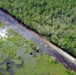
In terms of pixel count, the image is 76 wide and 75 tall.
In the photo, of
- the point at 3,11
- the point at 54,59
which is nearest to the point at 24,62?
the point at 54,59

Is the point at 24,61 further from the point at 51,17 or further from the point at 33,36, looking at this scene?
the point at 51,17

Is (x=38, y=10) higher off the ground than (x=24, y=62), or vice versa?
(x=38, y=10)

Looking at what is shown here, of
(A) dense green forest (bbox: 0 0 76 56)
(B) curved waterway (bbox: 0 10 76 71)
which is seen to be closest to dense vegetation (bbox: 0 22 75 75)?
(B) curved waterway (bbox: 0 10 76 71)

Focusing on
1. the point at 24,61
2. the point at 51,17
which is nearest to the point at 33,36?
the point at 51,17

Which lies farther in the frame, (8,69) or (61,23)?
(61,23)

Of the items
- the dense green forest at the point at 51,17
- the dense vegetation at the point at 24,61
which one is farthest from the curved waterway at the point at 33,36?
the dense green forest at the point at 51,17

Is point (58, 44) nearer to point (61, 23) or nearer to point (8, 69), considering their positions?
point (61, 23)

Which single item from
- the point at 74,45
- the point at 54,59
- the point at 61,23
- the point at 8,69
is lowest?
the point at 8,69

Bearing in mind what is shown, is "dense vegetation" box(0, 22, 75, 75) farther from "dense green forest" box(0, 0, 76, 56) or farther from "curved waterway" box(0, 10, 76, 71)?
"dense green forest" box(0, 0, 76, 56)
